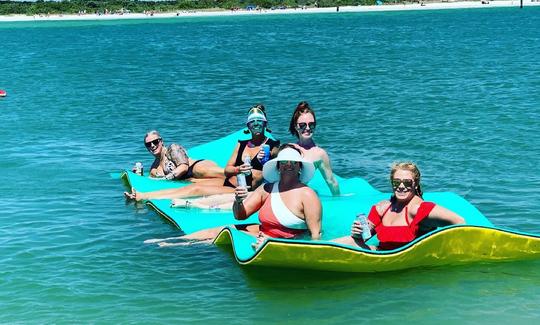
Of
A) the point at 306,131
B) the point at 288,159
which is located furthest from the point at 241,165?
the point at 288,159

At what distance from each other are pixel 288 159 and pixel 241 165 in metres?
1.64

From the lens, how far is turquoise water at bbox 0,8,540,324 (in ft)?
23.1

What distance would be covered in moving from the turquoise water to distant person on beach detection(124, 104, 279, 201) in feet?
1.71

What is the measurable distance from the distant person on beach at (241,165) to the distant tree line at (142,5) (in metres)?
106

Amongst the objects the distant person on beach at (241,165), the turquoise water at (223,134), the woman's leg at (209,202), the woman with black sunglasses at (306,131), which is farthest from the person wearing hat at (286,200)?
the woman's leg at (209,202)

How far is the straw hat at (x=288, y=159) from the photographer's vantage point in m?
6.95

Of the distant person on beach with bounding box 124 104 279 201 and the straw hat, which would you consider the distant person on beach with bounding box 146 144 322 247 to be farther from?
the distant person on beach with bounding box 124 104 279 201

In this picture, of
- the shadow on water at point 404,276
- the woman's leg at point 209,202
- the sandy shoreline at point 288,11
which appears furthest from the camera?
the sandy shoreline at point 288,11

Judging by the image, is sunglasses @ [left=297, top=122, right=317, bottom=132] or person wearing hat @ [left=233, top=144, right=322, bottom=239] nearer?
person wearing hat @ [left=233, top=144, right=322, bottom=239]

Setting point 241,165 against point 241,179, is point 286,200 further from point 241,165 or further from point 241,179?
point 241,165

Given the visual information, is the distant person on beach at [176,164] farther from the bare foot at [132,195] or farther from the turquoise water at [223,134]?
the turquoise water at [223,134]

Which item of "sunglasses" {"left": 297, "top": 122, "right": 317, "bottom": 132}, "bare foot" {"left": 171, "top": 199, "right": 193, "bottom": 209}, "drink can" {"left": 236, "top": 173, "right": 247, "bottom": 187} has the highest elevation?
"sunglasses" {"left": 297, "top": 122, "right": 317, "bottom": 132}

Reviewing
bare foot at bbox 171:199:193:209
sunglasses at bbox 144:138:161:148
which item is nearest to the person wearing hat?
bare foot at bbox 171:199:193:209

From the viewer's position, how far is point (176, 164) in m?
10.9
